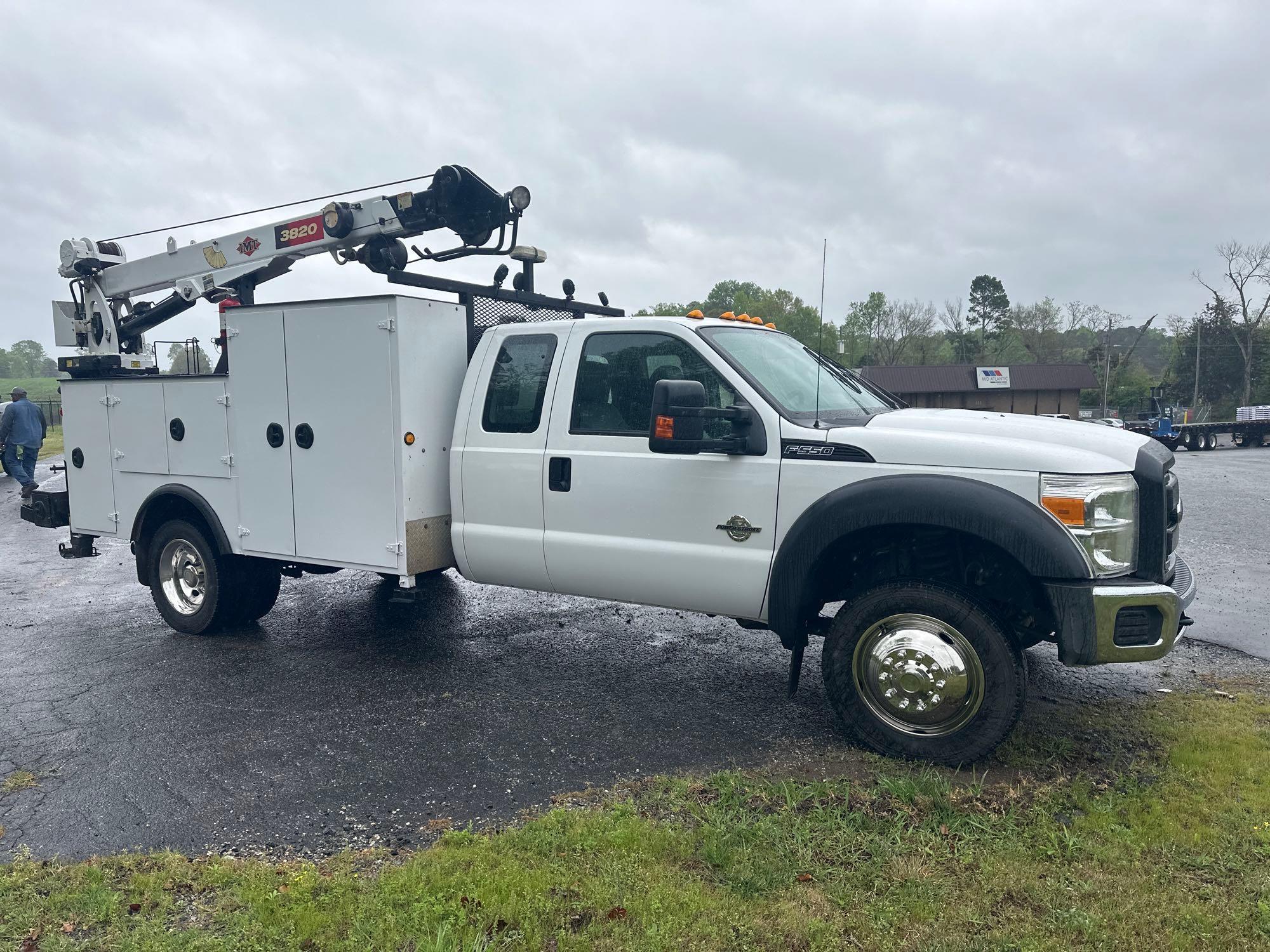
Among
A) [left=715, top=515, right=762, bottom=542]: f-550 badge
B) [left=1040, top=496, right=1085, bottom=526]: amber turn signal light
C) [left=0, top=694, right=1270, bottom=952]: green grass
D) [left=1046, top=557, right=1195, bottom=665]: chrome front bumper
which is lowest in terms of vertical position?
[left=0, top=694, right=1270, bottom=952]: green grass

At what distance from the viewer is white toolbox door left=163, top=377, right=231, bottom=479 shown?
20.4 feet

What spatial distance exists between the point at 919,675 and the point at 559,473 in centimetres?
218

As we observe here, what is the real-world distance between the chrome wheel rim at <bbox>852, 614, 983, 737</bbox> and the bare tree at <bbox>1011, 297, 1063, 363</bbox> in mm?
74823

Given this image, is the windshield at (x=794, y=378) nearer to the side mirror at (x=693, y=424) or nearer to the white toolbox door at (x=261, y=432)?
the side mirror at (x=693, y=424)

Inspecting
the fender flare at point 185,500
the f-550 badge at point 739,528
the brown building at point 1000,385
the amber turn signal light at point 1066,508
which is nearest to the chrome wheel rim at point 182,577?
the fender flare at point 185,500

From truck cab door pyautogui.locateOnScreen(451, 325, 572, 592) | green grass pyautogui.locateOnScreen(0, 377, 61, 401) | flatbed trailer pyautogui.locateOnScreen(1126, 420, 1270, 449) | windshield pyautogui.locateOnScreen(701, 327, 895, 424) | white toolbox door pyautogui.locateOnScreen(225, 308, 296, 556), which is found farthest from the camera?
green grass pyautogui.locateOnScreen(0, 377, 61, 401)

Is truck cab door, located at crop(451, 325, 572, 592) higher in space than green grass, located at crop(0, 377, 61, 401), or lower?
lower

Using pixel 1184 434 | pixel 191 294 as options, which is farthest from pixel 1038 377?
pixel 191 294

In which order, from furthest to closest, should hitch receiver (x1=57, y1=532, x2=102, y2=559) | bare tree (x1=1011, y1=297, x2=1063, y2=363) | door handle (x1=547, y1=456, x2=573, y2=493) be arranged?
bare tree (x1=1011, y1=297, x2=1063, y2=363)
hitch receiver (x1=57, y1=532, x2=102, y2=559)
door handle (x1=547, y1=456, x2=573, y2=493)

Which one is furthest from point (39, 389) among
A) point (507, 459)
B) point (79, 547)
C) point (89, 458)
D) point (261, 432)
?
point (507, 459)

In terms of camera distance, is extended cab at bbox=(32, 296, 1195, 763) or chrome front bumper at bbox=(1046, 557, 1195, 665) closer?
chrome front bumper at bbox=(1046, 557, 1195, 665)

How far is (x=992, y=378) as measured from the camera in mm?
49250

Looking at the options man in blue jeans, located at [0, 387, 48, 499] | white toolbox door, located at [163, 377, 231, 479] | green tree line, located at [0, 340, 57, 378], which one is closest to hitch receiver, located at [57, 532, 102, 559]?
white toolbox door, located at [163, 377, 231, 479]

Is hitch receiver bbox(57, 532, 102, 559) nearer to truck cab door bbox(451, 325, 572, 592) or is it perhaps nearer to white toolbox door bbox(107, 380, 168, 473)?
white toolbox door bbox(107, 380, 168, 473)
